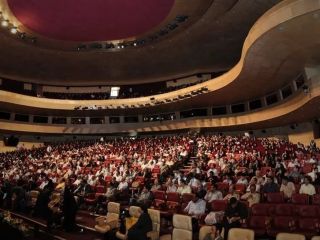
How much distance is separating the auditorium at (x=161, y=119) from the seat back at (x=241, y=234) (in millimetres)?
16

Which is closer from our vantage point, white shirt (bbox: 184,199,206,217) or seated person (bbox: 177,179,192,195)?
white shirt (bbox: 184,199,206,217)

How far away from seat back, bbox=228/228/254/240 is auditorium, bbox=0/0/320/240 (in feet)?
0.05

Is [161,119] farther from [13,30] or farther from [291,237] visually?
[291,237]

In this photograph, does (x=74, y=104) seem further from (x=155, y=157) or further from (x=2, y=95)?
(x=155, y=157)

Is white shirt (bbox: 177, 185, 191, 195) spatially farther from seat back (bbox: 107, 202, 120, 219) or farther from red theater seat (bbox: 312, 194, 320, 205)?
red theater seat (bbox: 312, 194, 320, 205)

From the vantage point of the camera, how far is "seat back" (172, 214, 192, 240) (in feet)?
18.8

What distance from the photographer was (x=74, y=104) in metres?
29.1

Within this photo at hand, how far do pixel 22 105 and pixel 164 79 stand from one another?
1264 cm

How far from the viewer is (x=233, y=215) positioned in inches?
247

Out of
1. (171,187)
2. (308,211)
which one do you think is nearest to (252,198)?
(308,211)

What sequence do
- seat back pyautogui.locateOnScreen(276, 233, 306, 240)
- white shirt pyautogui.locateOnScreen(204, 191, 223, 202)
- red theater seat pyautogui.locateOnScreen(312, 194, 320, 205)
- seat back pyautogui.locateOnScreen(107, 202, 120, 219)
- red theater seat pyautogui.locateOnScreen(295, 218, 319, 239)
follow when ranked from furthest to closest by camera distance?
white shirt pyautogui.locateOnScreen(204, 191, 223, 202)
seat back pyautogui.locateOnScreen(107, 202, 120, 219)
red theater seat pyautogui.locateOnScreen(312, 194, 320, 205)
red theater seat pyautogui.locateOnScreen(295, 218, 319, 239)
seat back pyautogui.locateOnScreen(276, 233, 306, 240)

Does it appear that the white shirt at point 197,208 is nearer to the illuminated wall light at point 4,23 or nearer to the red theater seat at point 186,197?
the red theater seat at point 186,197

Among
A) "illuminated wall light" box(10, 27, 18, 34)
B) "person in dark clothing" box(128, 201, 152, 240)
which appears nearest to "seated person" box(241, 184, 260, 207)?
"person in dark clothing" box(128, 201, 152, 240)

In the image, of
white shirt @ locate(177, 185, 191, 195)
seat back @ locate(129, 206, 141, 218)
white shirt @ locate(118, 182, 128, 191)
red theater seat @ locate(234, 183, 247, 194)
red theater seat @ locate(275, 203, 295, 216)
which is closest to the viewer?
seat back @ locate(129, 206, 141, 218)
